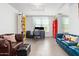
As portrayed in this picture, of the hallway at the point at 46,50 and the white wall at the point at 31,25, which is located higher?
the white wall at the point at 31,25

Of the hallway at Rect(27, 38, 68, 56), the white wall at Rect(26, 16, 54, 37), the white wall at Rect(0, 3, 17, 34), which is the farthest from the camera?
the white wall at Rect(26, 16, 54, 37)

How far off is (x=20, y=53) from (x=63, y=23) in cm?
958

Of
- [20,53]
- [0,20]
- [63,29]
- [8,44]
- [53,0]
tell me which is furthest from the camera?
[63,29]

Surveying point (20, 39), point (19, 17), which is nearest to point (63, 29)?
point (19, 17)

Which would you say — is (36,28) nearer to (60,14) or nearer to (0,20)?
(60,14)

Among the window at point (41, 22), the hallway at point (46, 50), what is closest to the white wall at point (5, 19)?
the hallway at point (46, 50)

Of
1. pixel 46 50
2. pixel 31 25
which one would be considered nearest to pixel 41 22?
pixel 31 25

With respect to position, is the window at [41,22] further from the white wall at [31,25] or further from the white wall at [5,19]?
the white wall at [5,19]

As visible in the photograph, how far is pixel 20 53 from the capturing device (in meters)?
5.06

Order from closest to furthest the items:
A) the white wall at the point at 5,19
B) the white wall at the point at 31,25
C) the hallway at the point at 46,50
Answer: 1. the hallway at the point at 46,50
2. the white wall at the point at 5,19
3. the white wall at the point at 31,25

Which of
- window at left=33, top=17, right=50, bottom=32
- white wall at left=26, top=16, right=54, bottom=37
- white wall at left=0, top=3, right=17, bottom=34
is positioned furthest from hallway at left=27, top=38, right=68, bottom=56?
window at left=33, top=17, right=50, bottom=32

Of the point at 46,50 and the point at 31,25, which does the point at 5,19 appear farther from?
the point at 31,25

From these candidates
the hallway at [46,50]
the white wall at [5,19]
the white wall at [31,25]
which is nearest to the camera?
the hallway at [46,50]

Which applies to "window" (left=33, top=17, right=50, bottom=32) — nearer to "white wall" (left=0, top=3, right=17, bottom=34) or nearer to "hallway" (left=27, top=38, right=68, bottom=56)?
"white wall" (left=0, top=3, right=17, bottom=34)
